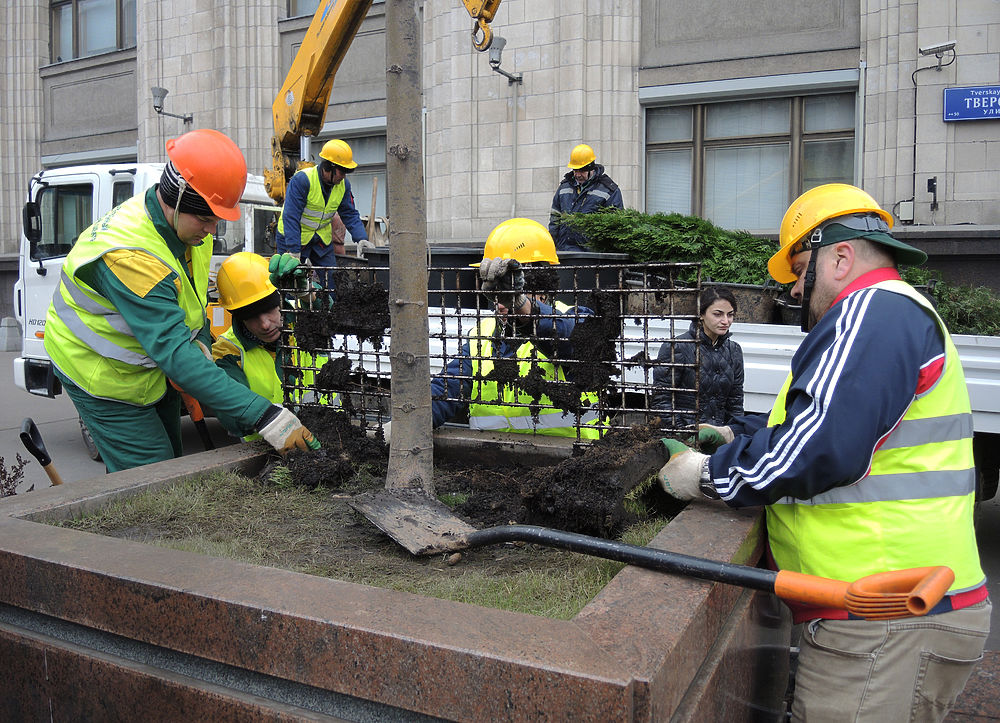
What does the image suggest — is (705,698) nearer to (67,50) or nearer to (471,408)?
(471,408)

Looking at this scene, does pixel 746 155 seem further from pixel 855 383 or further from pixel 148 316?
pixel 855 383

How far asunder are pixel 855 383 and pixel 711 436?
43.6 inches

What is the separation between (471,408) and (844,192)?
1989mm

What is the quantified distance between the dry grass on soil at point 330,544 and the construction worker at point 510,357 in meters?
0.55

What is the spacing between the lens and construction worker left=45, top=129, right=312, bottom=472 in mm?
3076

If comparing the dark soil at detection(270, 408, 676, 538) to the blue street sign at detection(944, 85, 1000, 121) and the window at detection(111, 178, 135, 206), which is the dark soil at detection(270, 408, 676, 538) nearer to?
the window at detection(111, 178, 135, 206)

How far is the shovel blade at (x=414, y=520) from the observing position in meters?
2.49

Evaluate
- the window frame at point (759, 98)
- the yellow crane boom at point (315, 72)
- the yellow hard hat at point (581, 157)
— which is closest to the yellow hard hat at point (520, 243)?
the yellow crane boom at point (315, 72)

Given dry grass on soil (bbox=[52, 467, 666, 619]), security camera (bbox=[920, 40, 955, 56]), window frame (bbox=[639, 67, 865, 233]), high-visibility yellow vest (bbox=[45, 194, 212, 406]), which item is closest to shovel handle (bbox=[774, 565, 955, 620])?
dry grass on soil (bbox=[52, 467, 666, 619])

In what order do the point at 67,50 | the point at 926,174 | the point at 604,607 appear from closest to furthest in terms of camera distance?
1. the point at 604,607
2. the point at 926,174
3. the point at 67,50

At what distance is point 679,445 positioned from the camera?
2.82 metres

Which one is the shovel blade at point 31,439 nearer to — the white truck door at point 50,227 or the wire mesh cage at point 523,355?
the wire mesh cage at point 523,355

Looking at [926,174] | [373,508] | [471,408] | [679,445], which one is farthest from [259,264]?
[926,174]

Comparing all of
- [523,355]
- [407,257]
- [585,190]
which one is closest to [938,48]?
[585,190]
